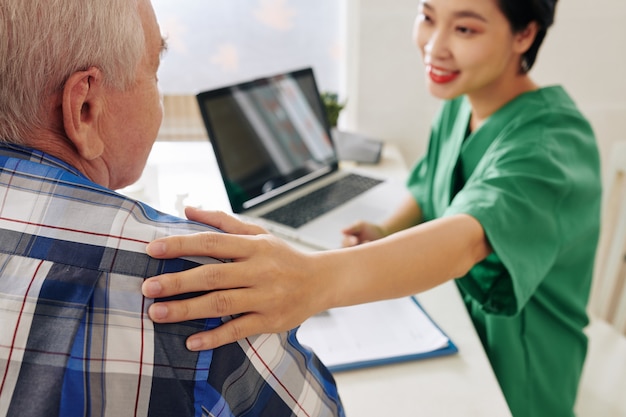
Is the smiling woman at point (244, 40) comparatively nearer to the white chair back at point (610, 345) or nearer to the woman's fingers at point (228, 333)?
the white chair back at point (610, 345)

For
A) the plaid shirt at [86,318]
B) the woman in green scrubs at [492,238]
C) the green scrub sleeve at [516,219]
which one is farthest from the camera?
the green scrub sleeve at [516,219]

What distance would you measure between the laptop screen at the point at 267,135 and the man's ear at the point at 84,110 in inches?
27.6

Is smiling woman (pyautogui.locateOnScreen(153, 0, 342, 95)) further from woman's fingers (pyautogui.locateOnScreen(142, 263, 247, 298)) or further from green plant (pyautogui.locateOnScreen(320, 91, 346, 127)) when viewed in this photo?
woman's fingers (pyautogui.locateOnScreen(142, 263, 247, 298))

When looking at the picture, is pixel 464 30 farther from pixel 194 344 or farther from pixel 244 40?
pixel 244 40

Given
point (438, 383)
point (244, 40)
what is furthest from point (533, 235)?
point (244, 40)

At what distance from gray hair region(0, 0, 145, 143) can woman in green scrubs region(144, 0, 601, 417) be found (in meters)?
0.18

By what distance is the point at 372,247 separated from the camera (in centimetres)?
83

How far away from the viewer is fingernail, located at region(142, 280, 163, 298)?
0.50m

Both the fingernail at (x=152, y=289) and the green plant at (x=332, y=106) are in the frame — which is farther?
the green plant at (x=332, y=106)

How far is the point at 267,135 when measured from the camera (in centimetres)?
145

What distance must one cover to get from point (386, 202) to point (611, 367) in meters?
0.68

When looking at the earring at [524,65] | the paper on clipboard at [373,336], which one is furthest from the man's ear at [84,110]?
the earring at [524,65]

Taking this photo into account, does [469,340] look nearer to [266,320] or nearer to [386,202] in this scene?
[266,320]

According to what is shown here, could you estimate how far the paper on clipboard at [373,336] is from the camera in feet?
2.86
